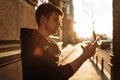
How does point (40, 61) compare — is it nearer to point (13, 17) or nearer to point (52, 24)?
point (52, 24)

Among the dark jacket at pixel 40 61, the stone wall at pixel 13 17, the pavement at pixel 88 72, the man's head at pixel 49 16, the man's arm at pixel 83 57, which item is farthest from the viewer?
the pavement at pixel 88 72

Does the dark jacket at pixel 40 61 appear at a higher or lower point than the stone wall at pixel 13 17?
lower

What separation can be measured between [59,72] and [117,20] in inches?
194

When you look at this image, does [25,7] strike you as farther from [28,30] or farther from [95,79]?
[95,79]

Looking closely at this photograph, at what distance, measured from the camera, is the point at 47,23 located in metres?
2.12

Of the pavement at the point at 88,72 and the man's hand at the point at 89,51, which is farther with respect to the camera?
the pavement at the point at 88,72

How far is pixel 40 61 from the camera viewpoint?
184cm

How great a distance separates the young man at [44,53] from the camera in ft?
6.02

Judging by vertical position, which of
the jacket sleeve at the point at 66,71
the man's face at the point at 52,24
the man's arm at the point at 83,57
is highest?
the man's face at the point at 52,24

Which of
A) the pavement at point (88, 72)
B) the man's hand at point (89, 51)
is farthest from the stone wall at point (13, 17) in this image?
the pavement at point (88, 72)

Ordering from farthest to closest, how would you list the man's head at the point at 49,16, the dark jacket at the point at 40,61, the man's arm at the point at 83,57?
the man's head at the point at 49,16
the man's arm at the point at 83,57
the dark jacket at the point at 40,61

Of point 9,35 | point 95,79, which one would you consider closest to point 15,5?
point 9,35

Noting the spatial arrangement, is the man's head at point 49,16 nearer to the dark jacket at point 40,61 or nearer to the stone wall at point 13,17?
the dark jacket at point 40,61

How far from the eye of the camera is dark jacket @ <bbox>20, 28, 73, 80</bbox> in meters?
1.82
